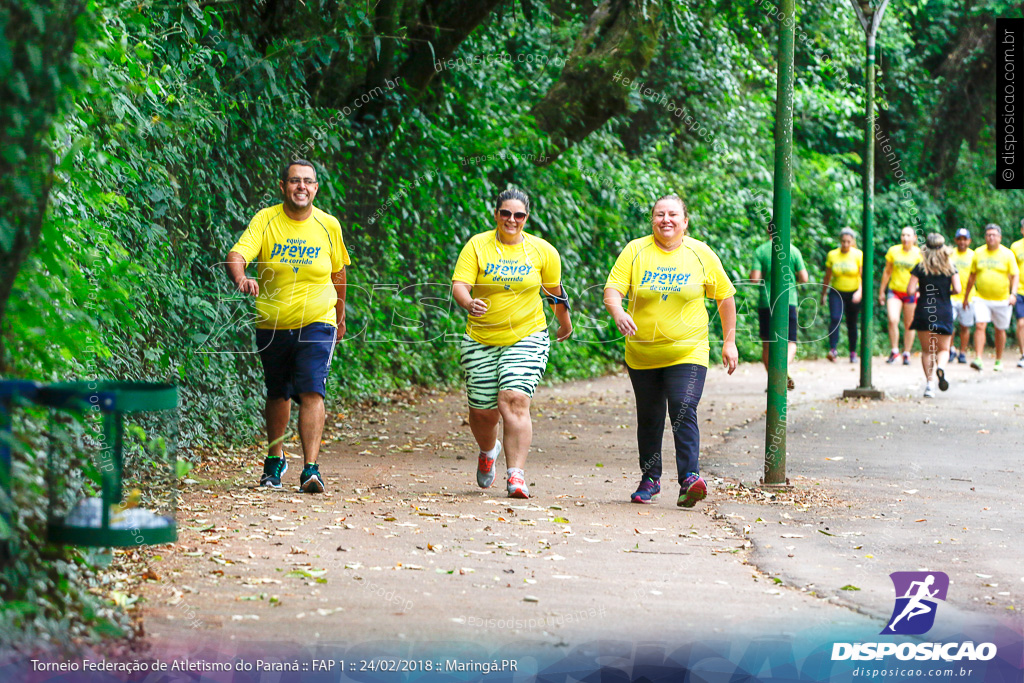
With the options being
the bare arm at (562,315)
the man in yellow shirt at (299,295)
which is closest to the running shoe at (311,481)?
the man in yellow shirt at (299,295)

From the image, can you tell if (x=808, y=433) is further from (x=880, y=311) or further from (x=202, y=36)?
(x=880, y=311)

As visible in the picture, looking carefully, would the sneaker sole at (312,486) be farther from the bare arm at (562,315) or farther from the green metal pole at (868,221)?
the green metal pole at (868,221)

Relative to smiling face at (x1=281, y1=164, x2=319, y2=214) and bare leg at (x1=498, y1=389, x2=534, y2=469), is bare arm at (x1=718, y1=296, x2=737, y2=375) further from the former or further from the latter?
smiling face at (x1=281, y1=164, x2=319, y2=214)

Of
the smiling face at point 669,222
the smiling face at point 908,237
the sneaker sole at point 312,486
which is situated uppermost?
the smiling face at point 908,237

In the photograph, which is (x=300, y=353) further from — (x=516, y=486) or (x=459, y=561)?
(x=459, y=561)

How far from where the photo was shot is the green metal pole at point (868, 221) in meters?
13.9

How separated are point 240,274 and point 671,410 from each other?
278cm

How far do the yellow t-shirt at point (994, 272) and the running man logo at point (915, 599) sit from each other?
13.2m

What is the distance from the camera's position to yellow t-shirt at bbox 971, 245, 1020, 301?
1778 centimetres

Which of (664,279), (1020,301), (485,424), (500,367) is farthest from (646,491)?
(1020,301)

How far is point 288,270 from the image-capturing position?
7477mm

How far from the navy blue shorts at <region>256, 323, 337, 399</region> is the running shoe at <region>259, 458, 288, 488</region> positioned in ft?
1.52

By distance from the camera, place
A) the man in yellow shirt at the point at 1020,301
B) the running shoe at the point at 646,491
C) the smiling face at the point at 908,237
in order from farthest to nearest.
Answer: the smiling face at the point at 908,237
the man in yellow shirt at the point at 1020,301
the running shoe at the point at 646,491

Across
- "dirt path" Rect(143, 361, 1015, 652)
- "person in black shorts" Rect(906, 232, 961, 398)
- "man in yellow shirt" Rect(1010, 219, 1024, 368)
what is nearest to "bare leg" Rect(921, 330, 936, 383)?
"person in black shorts" Rect(906, 232, 961, 398)
